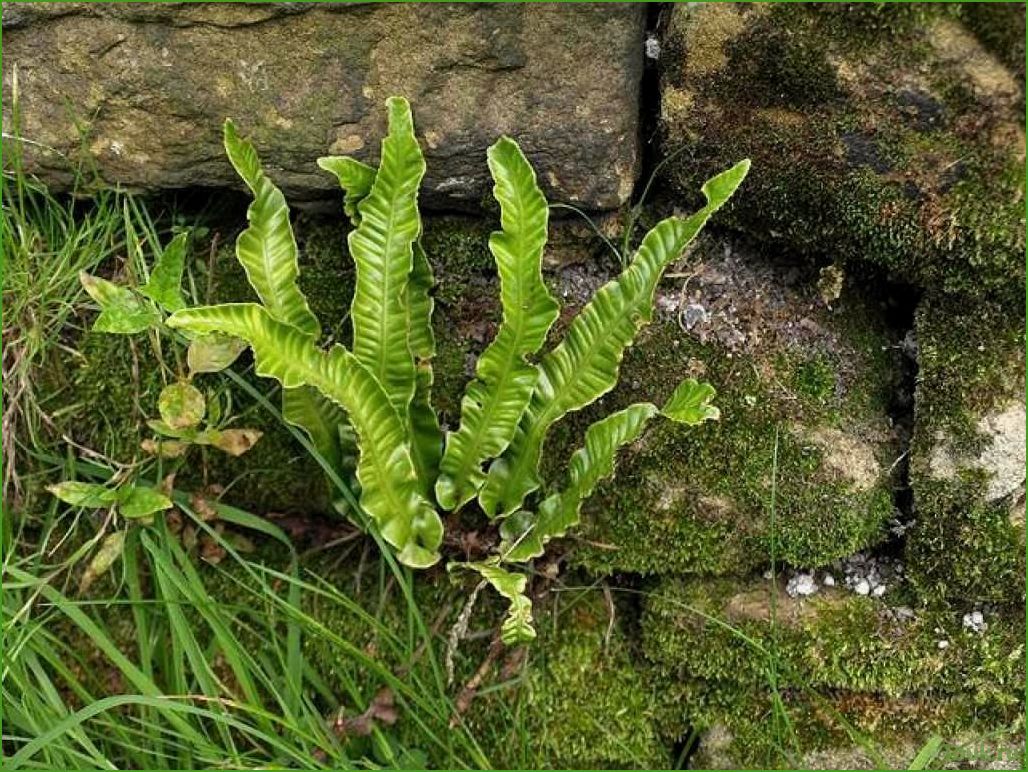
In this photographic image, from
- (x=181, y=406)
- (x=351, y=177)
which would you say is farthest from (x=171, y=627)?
(x=351, y=177)

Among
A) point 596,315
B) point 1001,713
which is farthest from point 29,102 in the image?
point 1001,713

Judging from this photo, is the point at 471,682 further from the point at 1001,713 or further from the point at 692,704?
the point at 1001,713

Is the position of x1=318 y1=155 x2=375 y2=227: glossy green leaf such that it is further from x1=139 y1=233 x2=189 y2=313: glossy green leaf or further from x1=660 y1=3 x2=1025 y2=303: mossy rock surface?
x1=660 y1=3 x2=1025 y2=303: mossy rock surface

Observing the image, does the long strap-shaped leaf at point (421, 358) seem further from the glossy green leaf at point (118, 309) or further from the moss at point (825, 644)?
the moss at point (825, 644)

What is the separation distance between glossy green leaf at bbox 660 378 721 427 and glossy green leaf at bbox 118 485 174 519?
1104mm

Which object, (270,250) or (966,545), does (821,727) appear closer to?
(966,545)

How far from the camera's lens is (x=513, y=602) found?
2088 mm

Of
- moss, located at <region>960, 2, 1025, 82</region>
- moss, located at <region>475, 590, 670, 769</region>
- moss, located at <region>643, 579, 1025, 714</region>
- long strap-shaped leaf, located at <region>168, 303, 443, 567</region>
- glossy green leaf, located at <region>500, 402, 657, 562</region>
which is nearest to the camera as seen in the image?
moss, located at <region>960, 2, 1025, 82</region>

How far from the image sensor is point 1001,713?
219 centimetres

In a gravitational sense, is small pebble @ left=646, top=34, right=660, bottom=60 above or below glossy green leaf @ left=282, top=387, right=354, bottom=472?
above

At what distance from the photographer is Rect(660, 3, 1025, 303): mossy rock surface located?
1.88 meters

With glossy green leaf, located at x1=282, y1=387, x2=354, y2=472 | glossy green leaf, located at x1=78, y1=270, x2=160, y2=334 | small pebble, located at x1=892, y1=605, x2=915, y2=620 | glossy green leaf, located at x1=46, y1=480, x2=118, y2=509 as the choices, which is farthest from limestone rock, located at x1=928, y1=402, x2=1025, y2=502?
glossy green leaf, located at x1=46, y1=480, x2=118, y2=509

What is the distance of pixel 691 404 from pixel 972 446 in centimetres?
61

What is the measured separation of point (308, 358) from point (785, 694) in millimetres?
1277
